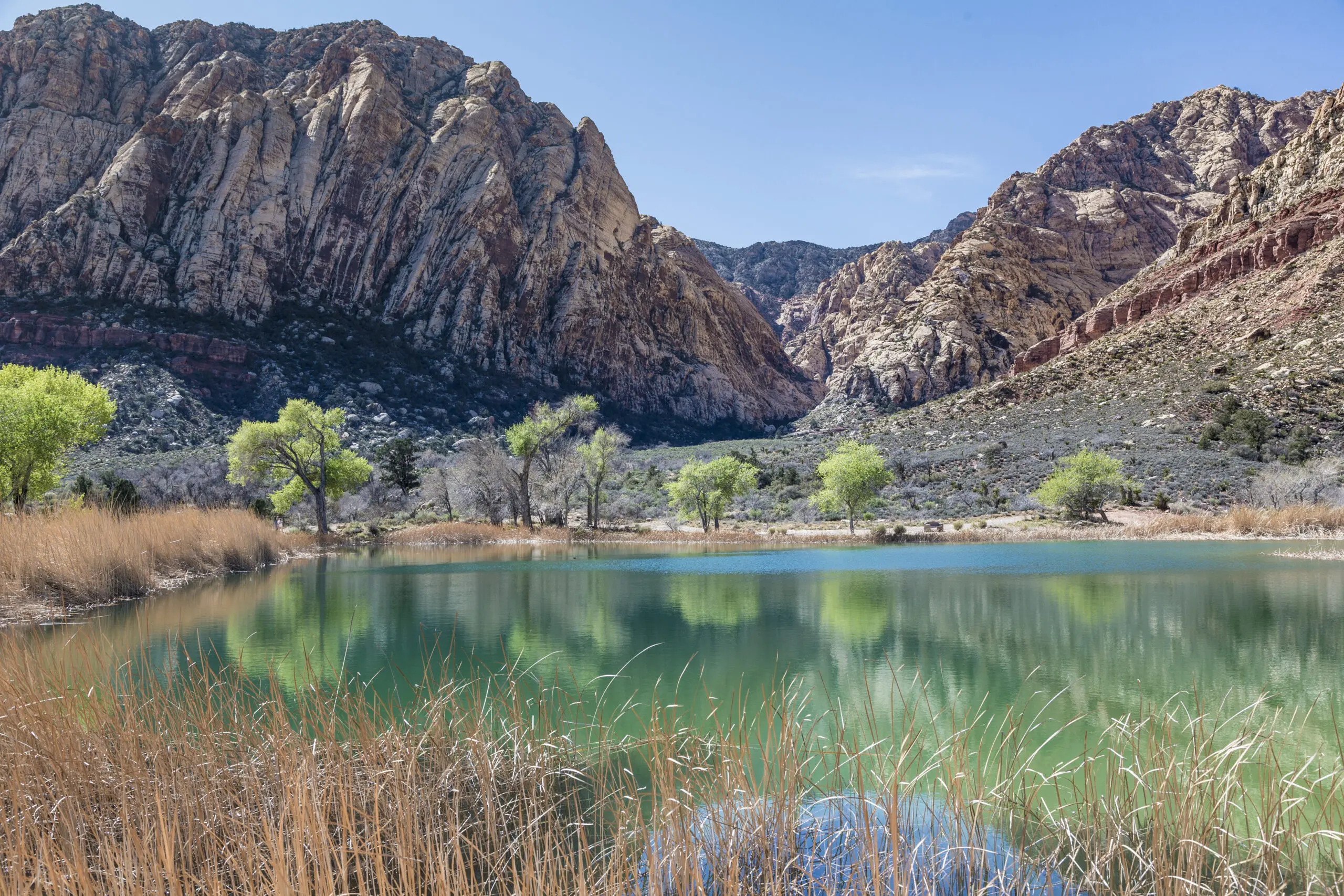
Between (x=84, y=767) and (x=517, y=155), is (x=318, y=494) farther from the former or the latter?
(x=517, y=155)

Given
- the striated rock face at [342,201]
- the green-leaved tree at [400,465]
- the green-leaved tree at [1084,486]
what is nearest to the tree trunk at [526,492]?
the green-leaved tree at [400,465]

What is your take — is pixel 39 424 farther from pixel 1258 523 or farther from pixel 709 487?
pixel 1258 523

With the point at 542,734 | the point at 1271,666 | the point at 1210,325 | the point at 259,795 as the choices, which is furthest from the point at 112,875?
the point at 1210,325

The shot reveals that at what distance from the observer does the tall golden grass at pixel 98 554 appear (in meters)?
13.0

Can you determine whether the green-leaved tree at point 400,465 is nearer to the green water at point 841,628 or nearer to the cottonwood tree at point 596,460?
the cottonwood tree at point 596,460

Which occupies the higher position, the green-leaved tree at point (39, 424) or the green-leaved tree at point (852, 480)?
the green-leaved tree at point (39, 424)

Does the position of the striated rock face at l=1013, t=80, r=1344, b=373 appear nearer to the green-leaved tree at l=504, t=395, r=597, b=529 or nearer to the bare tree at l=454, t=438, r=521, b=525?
the green-leaved tree at l=504, t=395, r=597, b=529

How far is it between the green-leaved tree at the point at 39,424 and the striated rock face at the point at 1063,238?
95663 mm

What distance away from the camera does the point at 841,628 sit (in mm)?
13141

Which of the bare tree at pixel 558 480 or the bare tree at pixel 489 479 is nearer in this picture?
the bare tree at pixel 558 480

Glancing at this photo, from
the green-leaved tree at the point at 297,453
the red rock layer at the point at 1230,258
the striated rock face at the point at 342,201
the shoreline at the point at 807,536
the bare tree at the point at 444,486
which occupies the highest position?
the striated rock face at the point at 342,201

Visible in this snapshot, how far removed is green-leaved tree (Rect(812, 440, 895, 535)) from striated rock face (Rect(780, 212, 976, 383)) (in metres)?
99.4

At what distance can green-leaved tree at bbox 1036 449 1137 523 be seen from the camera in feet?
127

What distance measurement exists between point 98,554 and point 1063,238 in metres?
127
